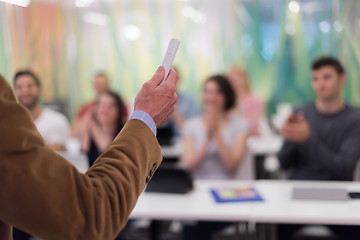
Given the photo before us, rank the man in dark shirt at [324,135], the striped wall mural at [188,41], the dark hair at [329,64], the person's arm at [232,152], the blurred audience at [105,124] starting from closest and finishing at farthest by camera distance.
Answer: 1. the man in dark shirt at [324,135]
2. the person's arm at [232,152]
3. the dark hair at [329,64]
4. the blurred audience at [105,124]
5. the striped wall mural at [188,41]

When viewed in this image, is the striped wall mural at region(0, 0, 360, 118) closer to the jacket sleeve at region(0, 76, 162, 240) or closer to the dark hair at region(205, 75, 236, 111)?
the dark hair at region(205, 75, 236, 111)

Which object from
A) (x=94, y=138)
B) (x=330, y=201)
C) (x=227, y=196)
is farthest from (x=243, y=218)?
(x=94, y=138)

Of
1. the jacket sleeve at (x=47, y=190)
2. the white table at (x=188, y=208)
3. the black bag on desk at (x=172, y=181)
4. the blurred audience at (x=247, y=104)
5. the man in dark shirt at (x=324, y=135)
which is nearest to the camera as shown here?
the jacket sleeve at (x=47, y=190)

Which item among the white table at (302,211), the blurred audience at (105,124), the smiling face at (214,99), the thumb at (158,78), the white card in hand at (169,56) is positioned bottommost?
the white table at (302,211)

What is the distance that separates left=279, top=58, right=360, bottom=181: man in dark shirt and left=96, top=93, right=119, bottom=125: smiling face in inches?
51.1

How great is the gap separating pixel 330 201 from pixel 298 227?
558mm

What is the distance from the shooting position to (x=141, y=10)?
24.2ft

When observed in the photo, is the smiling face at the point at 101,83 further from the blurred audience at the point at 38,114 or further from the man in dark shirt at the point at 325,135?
the man in dark shirt at the point at 325,135

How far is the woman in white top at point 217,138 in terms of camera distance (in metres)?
3.09

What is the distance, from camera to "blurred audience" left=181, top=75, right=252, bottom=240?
10.2ft

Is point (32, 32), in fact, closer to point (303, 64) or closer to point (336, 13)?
point (303, 64)

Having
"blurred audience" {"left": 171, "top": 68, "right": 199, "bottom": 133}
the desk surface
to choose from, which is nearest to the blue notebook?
the desk surface

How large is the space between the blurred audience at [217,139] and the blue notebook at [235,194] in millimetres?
→ 577

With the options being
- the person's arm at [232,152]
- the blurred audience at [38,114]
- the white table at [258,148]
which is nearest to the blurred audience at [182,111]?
the white table at [258,148]
